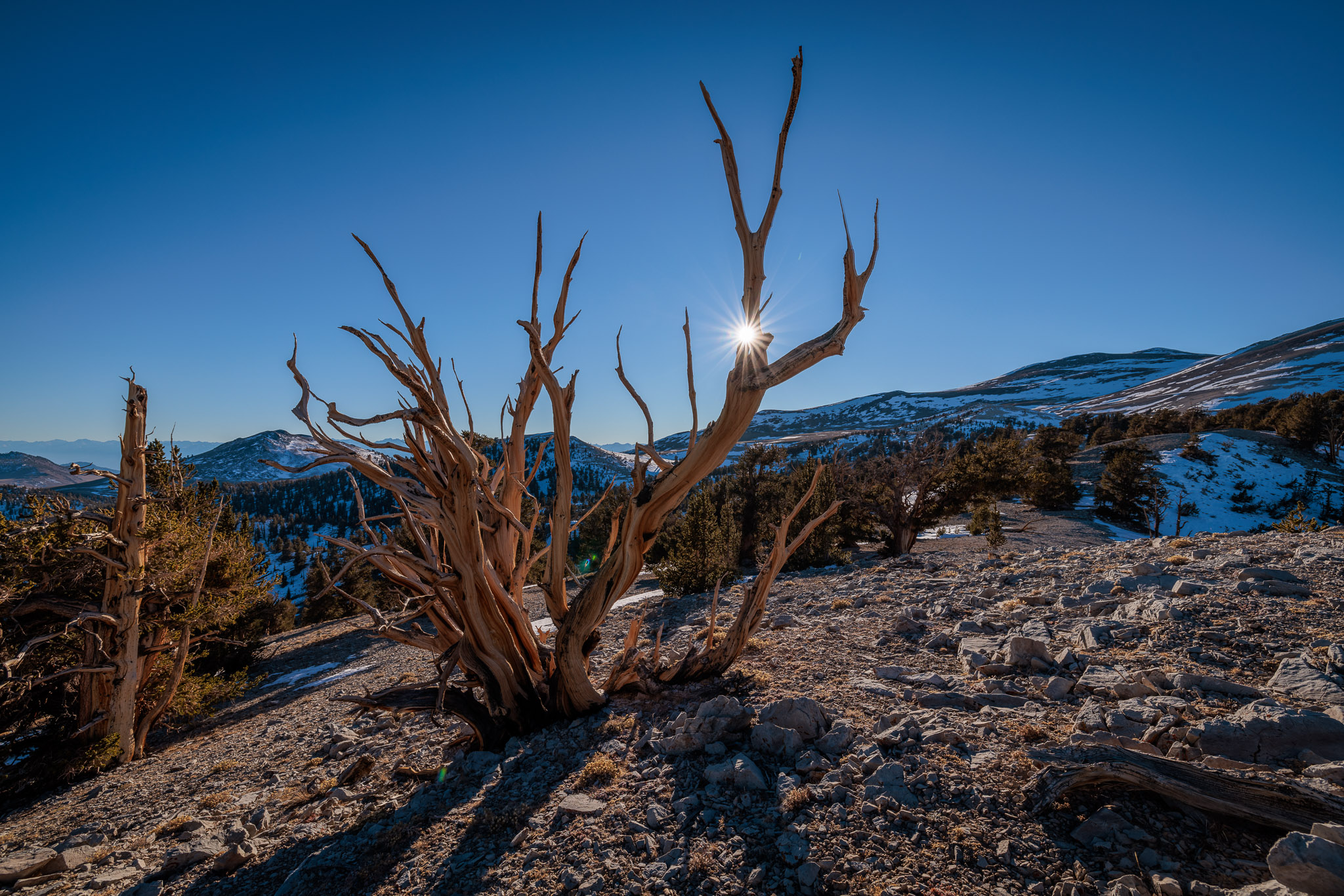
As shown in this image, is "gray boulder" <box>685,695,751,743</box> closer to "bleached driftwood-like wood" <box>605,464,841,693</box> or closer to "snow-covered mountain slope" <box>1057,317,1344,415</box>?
"bleached driftwood-like wood" <box>605,464,841,693</box>

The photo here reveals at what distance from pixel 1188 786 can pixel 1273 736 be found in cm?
92

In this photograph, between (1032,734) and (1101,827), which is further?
(1032,734)

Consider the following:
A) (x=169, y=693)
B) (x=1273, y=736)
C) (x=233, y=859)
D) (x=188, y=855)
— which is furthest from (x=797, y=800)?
(x=169, y=693)

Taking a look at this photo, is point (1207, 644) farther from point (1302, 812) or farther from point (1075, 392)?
point (1075, 392)

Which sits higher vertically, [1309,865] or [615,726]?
[1309,865]

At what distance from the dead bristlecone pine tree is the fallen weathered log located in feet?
8.01

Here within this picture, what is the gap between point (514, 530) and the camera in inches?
202

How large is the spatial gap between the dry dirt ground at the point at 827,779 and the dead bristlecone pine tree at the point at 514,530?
1.48 feet

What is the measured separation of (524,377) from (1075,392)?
9505 inches

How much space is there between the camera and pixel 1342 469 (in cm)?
3641

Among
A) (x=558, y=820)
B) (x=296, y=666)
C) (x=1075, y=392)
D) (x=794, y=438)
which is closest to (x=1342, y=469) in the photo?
(x=558, y=820)

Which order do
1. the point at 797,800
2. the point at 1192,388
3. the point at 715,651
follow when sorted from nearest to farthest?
1. the point at 797,800
2. the point at 715,651
3. the point at 1192,388

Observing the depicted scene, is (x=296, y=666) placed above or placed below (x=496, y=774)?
below

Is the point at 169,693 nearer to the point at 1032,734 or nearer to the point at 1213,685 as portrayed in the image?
the point at 1032,734
